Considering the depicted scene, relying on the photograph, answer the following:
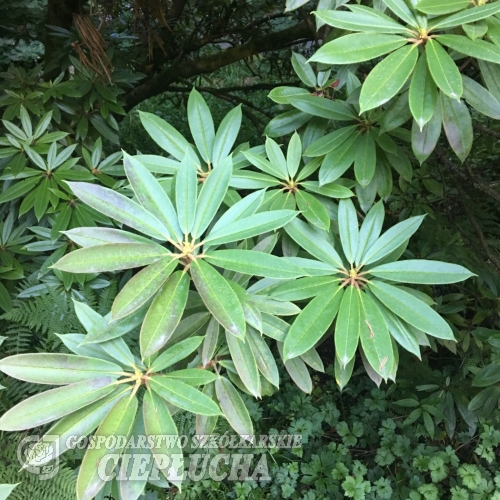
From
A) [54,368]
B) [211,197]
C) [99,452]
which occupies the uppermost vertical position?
[211,197]

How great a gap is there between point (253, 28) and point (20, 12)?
1.12m

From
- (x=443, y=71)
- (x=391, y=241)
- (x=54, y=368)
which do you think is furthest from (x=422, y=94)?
(x=54, y=368)

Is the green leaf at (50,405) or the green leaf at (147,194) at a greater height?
the green leaf at (147,194)

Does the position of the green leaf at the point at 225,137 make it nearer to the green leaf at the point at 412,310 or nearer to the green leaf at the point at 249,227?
the green leaf at the point at 249,227

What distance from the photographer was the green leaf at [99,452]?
56cm

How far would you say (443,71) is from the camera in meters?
0.64

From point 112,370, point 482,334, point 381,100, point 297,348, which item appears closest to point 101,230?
point 112,370

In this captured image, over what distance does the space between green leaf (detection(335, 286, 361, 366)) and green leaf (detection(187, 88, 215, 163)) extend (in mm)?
438

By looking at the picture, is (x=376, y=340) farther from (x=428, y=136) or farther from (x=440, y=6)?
(x=440, y=6)

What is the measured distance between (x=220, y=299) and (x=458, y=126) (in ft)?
1.68

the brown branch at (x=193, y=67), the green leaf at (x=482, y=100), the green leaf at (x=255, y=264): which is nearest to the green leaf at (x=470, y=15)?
the green leaf at (x=482, y=100)

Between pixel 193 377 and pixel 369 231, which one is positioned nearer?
pixel 193 377

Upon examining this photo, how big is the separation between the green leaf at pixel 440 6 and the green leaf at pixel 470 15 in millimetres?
11

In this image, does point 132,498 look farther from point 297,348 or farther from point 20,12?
point 20,12
